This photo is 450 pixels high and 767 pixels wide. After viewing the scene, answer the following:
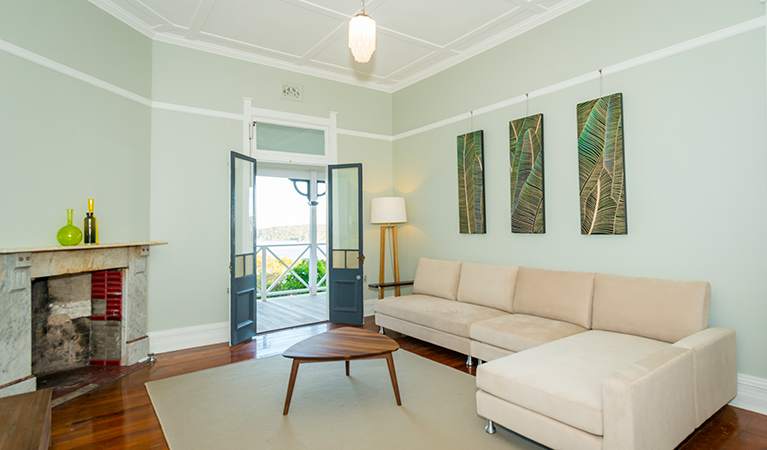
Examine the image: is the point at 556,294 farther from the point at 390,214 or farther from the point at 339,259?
the point at 339,259

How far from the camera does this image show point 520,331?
3.20 metres

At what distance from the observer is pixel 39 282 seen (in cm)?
349

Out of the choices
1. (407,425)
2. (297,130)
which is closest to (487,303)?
(407,425)

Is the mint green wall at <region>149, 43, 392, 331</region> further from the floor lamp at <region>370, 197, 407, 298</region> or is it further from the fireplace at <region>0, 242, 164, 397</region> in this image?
the floor lamp at <region>370, 197, 407, 298</region>

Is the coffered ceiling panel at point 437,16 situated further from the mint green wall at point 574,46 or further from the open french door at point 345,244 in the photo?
the open french door at point 345,244

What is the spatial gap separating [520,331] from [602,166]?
5.21 ft

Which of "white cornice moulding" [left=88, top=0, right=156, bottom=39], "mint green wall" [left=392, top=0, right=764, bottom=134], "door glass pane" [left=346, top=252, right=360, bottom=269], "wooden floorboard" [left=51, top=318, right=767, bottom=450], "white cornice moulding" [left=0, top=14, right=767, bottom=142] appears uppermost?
"white cornice moulding" [left=88, top=0, right=156, bottom=39]

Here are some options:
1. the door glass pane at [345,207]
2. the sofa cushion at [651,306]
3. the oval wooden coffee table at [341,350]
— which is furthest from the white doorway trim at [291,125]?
the sofa cushion at [651,306]

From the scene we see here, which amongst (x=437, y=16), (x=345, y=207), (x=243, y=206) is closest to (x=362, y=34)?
(x=437, y=16)

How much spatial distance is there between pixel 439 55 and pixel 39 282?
15.5ft

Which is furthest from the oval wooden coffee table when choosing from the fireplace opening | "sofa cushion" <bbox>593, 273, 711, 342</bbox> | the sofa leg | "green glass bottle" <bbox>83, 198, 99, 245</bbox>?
"green glass bottle" <bbox>83, 198, 99, 245</bbox>

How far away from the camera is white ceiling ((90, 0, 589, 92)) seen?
3.78 m

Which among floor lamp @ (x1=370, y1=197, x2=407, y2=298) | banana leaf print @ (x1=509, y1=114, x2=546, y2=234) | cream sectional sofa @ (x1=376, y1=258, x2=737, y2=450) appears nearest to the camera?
cream sectional sofa @ (x1=376, y1=258, x2=737, y2=450)

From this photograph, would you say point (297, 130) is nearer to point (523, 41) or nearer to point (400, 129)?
point (400, 129)
